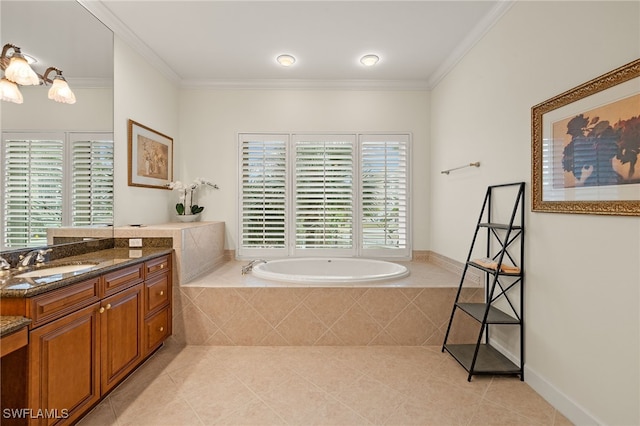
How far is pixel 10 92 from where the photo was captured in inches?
68.4

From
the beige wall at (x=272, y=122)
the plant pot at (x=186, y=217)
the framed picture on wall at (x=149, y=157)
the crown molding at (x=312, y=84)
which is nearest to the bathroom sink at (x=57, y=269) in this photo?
the framed picture on wall at (x=149, y=157)

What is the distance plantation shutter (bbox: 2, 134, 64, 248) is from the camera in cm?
175

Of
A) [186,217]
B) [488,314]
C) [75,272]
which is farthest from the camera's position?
[186,217]

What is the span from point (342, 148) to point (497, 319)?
2.38 m

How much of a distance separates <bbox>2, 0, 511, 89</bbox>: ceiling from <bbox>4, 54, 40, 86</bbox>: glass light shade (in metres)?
0.15

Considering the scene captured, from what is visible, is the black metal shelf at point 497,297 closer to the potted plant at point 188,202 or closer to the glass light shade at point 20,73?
the potted plant at point 188,202

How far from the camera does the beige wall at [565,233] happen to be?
4.63 feet

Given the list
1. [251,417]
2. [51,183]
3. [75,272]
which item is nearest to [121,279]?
[75,272]

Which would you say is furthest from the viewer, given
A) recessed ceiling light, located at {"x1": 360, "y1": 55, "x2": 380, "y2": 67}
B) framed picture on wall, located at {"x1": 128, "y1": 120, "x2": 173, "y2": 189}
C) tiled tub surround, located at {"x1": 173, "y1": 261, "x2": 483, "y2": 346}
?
recessed ceiling light, located at {"x1": 360, "y1": 55, "x2": 380, "y2": 67}

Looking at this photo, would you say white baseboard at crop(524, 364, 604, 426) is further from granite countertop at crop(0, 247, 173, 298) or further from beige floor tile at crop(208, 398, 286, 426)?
granite countertop at crop(0, 247, 173, 298)

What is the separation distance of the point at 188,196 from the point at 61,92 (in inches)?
65.7

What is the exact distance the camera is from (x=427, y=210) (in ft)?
12.2

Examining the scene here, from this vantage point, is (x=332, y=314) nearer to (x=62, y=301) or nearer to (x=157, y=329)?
(x=157, y=329)

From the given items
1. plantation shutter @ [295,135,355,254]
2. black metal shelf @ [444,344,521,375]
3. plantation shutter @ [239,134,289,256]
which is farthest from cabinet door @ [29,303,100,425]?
black metal shelf @ [444,344,521,375]
